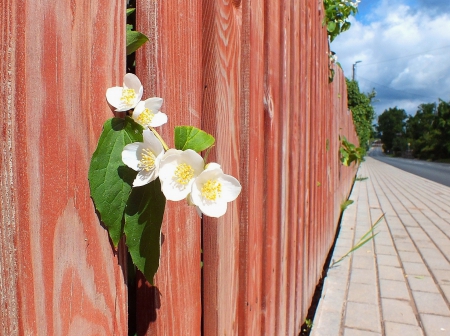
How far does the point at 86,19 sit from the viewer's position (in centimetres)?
55

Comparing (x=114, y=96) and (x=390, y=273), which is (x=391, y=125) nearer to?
(x=390, y=273)

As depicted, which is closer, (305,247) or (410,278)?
(305,247)

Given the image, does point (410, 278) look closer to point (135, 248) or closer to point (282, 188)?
point (282, 188)

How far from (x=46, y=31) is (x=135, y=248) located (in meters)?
0.33

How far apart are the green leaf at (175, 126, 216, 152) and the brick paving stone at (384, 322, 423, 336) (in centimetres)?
207

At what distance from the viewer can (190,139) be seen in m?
0.68

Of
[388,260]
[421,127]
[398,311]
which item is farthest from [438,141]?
[398,311]

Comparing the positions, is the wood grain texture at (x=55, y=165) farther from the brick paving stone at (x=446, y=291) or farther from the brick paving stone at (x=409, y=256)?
the brick paving stone at (x=409, y=256)

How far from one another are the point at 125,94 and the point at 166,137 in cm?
16

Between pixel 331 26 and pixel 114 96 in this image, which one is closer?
pixel 114 96

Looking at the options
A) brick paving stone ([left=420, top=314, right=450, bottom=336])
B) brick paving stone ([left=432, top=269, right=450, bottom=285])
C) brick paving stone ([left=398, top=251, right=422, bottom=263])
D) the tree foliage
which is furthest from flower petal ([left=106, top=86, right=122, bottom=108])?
the tree foliage

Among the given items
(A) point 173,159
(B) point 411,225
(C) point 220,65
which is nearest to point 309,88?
(C) point 220,65

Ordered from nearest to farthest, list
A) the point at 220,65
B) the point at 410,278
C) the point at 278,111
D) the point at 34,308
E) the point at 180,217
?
the point at 34,308 → the point at 180,217 → the point at 220,65 → the point at 278,111 → the point at 410,278

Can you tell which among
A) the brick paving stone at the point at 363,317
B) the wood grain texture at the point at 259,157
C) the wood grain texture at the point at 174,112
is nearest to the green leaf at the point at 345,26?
the wood grain texture at the point at 259,157
